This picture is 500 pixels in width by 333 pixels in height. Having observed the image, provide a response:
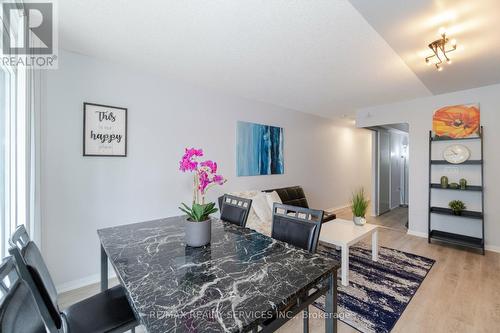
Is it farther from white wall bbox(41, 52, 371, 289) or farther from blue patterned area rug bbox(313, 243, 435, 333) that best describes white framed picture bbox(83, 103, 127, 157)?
blue patterned area rug bbox(313, 243, 435, 333)

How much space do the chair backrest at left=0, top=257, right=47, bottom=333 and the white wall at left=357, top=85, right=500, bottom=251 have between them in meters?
5.06

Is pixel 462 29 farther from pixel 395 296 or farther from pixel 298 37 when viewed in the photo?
pixel 395 296

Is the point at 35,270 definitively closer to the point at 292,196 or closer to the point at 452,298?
the point at 452,298

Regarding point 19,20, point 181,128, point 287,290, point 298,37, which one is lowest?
point 287,290

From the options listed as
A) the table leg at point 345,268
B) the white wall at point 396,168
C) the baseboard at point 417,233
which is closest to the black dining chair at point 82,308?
the table leg at point 345,268

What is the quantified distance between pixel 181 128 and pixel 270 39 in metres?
1.67

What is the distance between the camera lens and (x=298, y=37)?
2.05m

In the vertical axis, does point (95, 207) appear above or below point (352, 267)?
above

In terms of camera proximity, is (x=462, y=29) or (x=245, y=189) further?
(x=245, y=189)

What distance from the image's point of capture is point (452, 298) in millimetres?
2203

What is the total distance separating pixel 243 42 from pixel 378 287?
283 cm

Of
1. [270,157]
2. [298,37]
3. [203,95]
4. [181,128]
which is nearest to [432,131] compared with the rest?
[270,157]

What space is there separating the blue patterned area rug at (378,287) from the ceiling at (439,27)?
2.45 meters

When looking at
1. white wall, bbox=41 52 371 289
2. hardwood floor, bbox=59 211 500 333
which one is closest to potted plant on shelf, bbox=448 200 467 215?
hardwood floor, bbox=59 211 500 333
